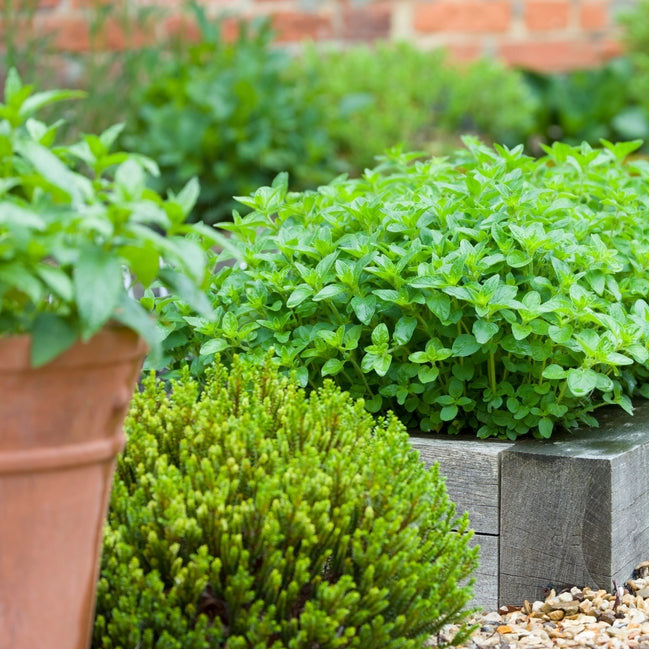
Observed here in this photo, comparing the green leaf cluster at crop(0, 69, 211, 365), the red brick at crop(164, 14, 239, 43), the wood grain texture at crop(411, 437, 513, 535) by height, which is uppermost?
the red brick at crop(164, 14, 239, 43)

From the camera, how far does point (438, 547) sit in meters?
1.85

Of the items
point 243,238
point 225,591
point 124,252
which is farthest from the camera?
point 243,238

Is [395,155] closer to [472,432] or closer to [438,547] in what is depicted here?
[472,432]

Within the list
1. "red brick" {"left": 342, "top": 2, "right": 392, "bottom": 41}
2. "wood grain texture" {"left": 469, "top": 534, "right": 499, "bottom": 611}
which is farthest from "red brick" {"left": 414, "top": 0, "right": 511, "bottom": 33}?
"wood grain texture" {"left": 469, "top": 534, "right": 499, "bottom": 611}

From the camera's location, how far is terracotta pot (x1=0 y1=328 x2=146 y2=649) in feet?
4.24

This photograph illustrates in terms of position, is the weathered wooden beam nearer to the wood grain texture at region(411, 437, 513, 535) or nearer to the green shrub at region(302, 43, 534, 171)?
the wood grain texture at region(411, 437, 513, 535)

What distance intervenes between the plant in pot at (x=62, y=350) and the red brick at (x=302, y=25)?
6.67 metres

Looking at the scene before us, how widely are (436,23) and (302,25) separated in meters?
1.00

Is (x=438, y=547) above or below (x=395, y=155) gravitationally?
below

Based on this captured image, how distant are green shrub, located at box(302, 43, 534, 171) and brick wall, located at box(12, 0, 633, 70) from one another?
85 centimetres

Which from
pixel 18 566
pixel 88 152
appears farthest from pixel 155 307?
pixel 18 566

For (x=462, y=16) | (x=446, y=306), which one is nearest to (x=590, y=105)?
(x=462, y=16)

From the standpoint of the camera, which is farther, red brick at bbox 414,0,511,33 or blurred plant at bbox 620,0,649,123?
red brick at bbox 414,0,511,33

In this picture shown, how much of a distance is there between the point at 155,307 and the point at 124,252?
114cm
